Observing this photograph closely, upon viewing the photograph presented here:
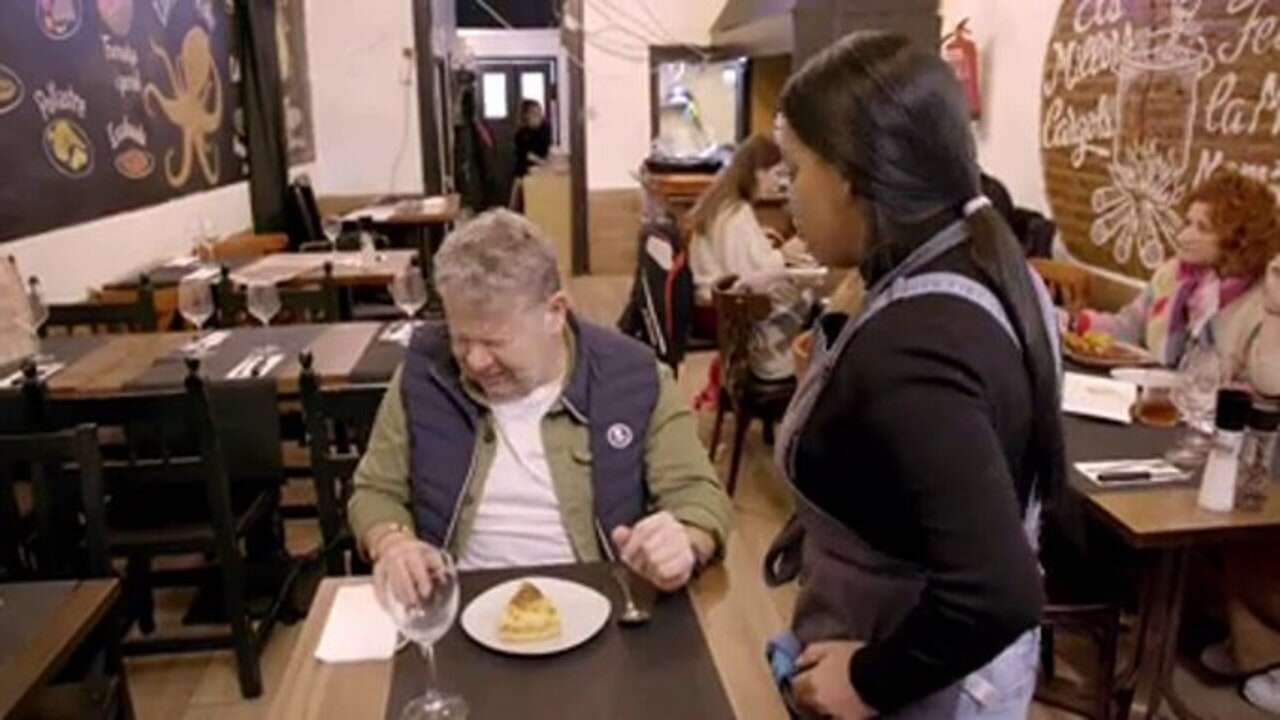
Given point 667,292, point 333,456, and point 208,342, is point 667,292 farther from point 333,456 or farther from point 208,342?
point 333,456

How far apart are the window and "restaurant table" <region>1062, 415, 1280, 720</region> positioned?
11.1 m

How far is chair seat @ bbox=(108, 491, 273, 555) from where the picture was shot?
252cm

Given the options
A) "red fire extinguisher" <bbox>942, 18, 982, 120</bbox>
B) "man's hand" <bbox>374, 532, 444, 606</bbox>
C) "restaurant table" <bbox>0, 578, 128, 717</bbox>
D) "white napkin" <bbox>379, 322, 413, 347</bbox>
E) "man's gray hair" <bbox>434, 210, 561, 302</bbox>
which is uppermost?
"red fire extinguisher" <bbox>942, 18, 982, 120</bbox>

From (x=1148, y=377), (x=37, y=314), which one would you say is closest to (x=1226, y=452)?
(x=1148, y=377)

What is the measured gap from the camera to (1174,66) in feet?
11.4

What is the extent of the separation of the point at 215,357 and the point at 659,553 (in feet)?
6.68

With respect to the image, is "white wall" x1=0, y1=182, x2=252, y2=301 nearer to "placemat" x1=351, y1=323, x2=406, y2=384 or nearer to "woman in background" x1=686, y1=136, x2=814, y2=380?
"placemat" x1=351, y1=323, x2=406, y2=384

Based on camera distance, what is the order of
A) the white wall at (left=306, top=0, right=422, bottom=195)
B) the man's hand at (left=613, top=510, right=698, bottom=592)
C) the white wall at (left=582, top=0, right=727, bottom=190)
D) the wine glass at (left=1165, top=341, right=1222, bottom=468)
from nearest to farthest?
the man's hand at (left=613, top=510, right=698, bottom=592)
the wine glass at (left=1165, top=341, right=1222, bottom=468)
the white wall at (left=306, top=0, right=422, bottom=195)
the white wall at (left=582, top=0, right=727, bottom=190)

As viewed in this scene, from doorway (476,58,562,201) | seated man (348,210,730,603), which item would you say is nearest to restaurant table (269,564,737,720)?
seated man (348,210,730,603)

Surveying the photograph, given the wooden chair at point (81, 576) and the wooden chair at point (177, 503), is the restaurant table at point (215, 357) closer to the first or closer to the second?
the wooden chair at point (177, 503)

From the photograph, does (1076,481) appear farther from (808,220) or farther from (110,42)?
(110,42)

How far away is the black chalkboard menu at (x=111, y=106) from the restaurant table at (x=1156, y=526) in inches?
136

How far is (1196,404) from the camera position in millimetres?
2160

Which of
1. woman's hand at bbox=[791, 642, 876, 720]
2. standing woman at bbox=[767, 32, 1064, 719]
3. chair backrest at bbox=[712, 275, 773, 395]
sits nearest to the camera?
standing woman at bbox=[767, 32, 1064, 719]
